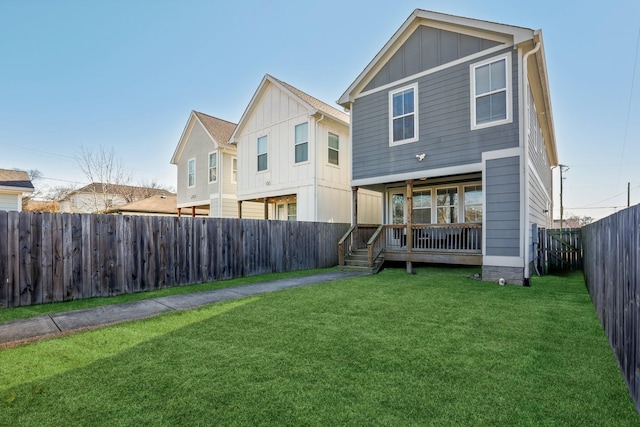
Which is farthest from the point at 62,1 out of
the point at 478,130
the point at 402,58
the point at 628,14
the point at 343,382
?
the point at 628,14

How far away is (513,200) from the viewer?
8.20 meters

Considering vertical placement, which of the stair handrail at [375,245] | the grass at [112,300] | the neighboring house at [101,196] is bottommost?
the grass at [112,300]

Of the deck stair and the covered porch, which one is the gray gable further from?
the deck stair

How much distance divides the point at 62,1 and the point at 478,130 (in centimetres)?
1572

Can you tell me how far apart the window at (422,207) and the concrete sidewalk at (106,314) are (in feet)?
21.3

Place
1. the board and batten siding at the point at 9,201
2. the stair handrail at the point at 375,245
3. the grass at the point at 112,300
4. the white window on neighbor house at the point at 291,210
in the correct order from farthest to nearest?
the white window on neighbor house at the point at 291,210 < the board and batten siding at the point at 9,201 < the stair handrail at the point at 375,245 < the grass at the point at 112,300

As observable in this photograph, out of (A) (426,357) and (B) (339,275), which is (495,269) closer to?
(B) (339,275)

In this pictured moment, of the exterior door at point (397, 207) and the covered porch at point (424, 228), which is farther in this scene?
the exterior door at point (397, 207)

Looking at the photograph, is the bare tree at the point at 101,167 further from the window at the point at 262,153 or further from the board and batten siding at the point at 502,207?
the board and batten siding at the point at 502,207

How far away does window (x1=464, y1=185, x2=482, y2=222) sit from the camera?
35.6 feet

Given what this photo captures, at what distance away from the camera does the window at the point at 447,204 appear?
11.4 meters

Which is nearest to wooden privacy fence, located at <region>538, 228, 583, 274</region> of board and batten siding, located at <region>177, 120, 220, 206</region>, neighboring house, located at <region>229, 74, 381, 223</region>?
neighboring house, located at <region>229, 74, 381, 223</region>

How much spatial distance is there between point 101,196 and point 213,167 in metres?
19.1

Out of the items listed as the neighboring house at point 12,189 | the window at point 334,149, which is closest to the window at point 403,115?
the window at point 334,149
